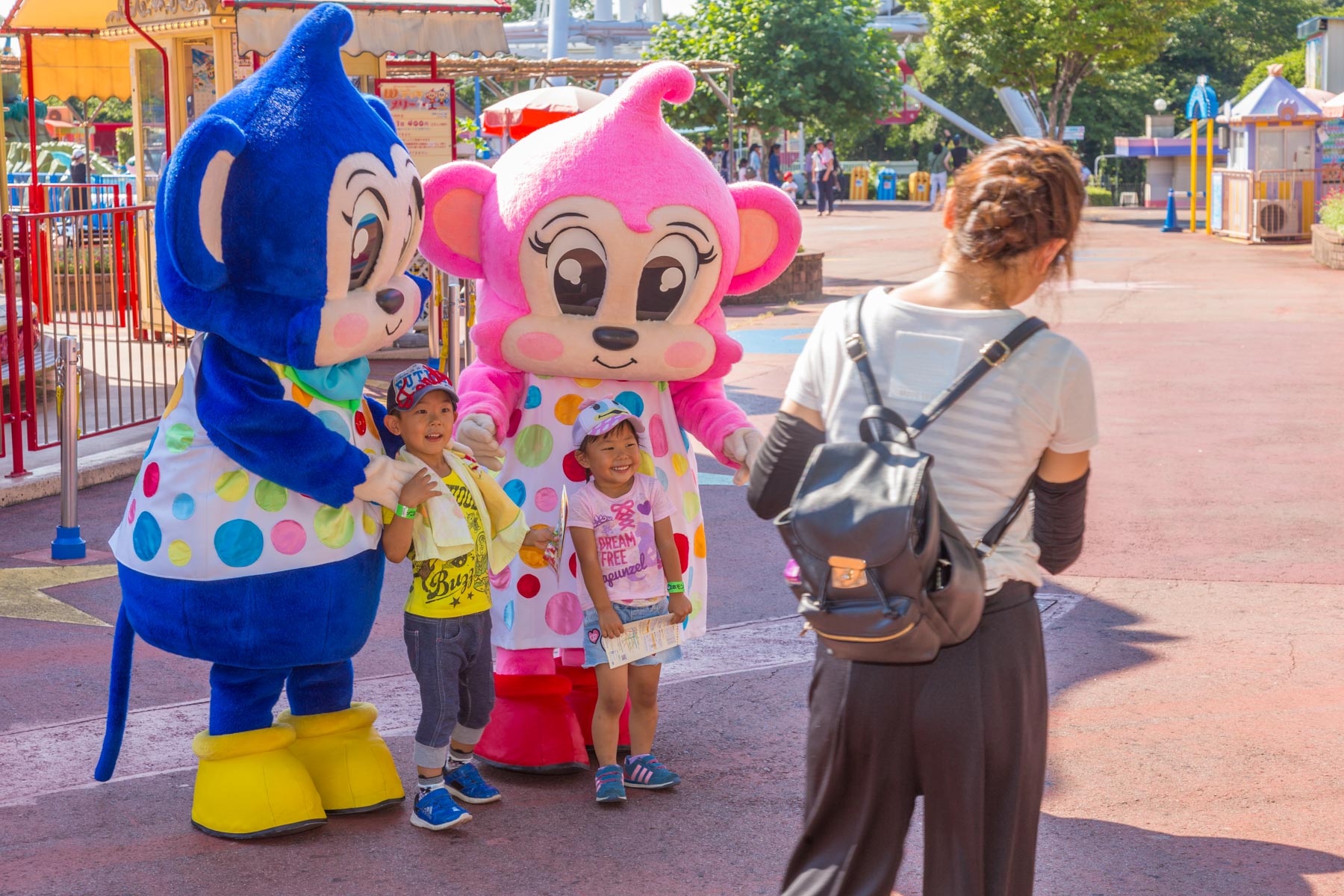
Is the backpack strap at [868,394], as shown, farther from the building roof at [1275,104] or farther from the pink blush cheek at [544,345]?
the building roof at [1275,104]

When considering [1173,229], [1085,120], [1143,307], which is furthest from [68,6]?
[1085,120]

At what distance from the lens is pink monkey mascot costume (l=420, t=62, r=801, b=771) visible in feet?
14.3

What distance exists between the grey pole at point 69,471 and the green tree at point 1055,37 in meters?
29.8

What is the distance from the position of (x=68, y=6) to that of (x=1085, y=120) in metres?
42.2

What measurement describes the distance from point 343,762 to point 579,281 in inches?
60.6

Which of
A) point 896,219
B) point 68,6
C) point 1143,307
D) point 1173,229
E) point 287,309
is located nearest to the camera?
point 287,309

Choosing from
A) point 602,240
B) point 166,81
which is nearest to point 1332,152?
point 166,81

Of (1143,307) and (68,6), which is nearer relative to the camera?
(68,6)

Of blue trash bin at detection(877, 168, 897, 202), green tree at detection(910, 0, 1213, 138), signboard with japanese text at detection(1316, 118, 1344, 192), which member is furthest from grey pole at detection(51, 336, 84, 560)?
blue trash bin at detection(877, 168, 897, 202)

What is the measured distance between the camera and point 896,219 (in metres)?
35.9

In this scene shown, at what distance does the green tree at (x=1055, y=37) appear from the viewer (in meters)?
33.0

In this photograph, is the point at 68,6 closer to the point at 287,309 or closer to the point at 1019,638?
the point at 287,309

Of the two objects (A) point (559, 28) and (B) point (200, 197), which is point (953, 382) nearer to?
(B) point (200, 197)

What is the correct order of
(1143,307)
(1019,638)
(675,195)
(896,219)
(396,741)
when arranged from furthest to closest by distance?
(896,219) → (1143,307) → (396,741) → (675,195) → (1019,638)
